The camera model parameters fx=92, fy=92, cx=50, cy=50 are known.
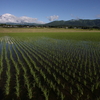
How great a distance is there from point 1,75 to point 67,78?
15.1 ft

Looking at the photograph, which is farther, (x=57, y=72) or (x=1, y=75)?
(x=57, y=72)

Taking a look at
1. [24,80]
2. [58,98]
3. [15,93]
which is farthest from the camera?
[24,80]

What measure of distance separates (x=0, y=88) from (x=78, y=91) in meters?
4.26

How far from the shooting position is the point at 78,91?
488 cm

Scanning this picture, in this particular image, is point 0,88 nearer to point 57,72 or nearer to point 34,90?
point 34,90

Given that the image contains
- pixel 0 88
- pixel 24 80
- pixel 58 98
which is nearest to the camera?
pixel 58 98

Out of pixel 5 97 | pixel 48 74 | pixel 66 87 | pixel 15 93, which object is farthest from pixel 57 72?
pixel 5 97

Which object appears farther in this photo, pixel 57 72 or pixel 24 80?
pixel 57 72

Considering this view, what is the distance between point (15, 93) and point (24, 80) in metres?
1.20

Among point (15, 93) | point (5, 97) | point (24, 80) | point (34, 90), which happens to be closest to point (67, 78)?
point (34, 90)

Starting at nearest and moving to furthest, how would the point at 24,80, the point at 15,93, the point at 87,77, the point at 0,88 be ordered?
the point at 15,93 → the point at 0,88 → the point at 24,80 → the point at 87,77

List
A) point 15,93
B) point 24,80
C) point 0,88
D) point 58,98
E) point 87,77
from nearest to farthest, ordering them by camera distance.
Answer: point 58,98 → point 15,93 → point 0,88 → point 24,80 → point 87,77

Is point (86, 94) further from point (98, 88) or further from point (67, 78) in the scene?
point (67, 78)

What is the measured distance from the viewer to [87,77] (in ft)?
20.7
